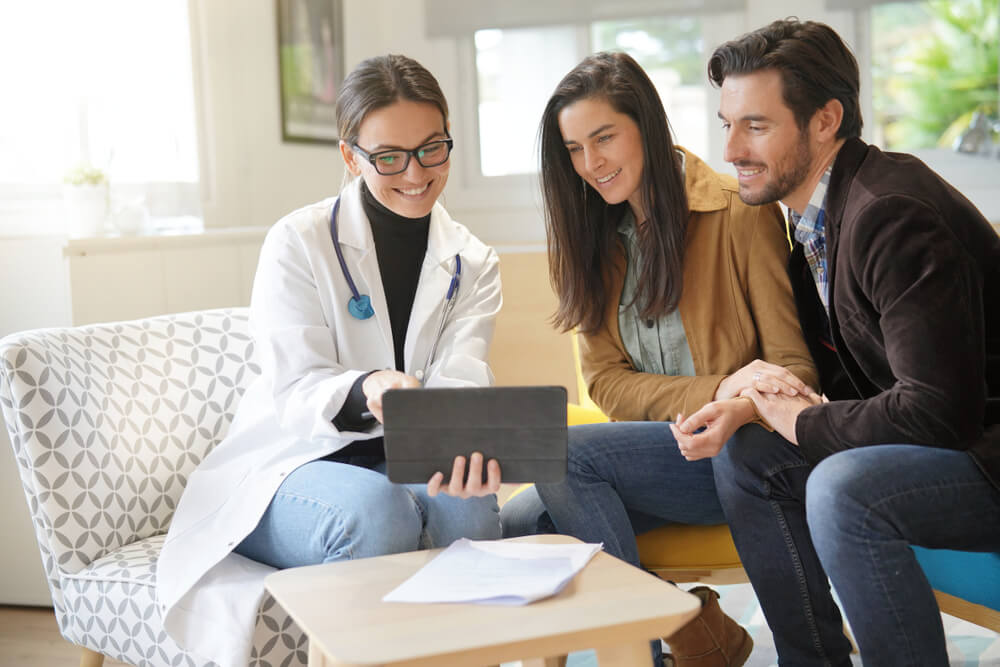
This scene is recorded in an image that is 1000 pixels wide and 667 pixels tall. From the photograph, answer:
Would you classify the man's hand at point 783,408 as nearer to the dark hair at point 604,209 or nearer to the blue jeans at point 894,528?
the blue jeans at point 894,528

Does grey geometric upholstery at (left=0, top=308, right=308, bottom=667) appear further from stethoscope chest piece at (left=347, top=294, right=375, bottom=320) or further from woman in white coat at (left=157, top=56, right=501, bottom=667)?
stethoscope chest piece at (left=347, top=294, right=375, bottom=320)

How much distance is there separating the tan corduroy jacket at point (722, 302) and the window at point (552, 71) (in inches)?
82.4

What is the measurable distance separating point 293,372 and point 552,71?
2543 millimetres

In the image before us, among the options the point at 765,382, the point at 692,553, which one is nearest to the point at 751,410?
the point at 765,382

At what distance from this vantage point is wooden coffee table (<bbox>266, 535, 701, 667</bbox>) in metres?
1.05

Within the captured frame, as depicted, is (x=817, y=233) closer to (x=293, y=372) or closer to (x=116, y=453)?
(x=293, y=372)

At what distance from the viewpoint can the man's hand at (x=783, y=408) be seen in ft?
5.11

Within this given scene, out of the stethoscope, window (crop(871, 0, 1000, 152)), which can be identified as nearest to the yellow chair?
the stethoscope

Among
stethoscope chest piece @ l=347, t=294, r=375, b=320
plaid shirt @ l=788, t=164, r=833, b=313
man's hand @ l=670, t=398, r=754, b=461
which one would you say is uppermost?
plaid shirt @ l=788, t=164, r=833, b=313

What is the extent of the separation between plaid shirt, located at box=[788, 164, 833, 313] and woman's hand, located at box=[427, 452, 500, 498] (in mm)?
621

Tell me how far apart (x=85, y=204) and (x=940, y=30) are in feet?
15.8

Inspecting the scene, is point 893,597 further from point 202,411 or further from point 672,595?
point 202,411

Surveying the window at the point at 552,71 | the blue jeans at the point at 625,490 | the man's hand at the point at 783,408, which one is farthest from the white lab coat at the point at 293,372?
the window at the point at 552,71

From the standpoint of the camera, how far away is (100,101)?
2822 millimetres
